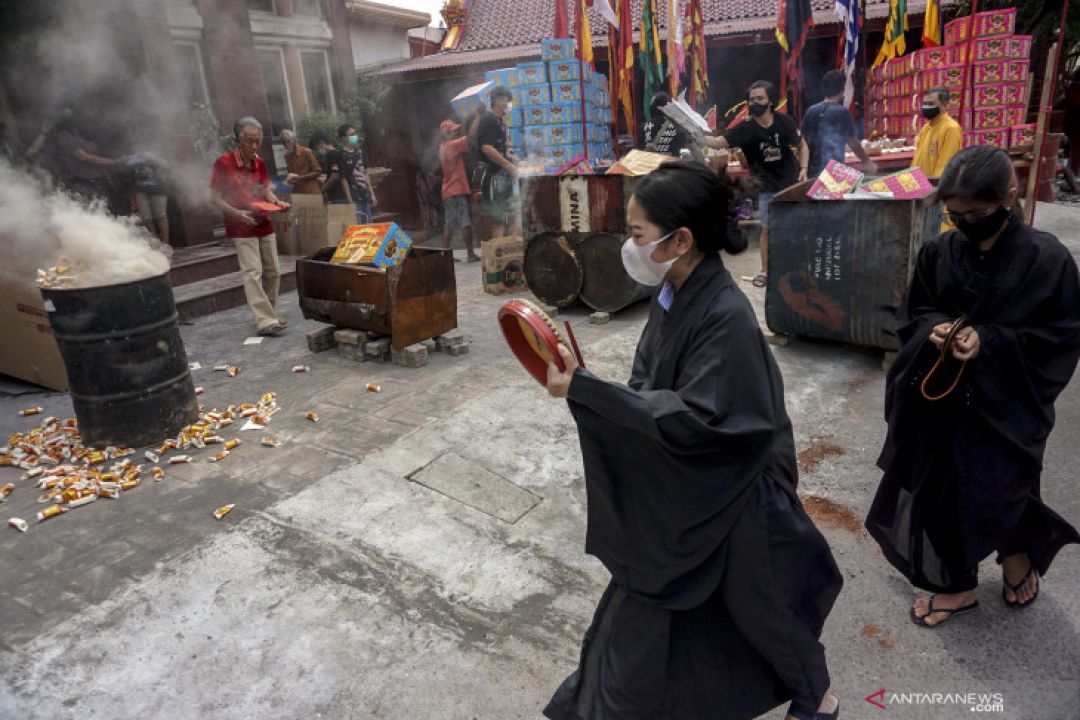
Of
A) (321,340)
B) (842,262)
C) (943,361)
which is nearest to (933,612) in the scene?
(943,361)

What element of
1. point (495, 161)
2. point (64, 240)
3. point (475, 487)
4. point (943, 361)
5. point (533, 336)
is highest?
point (495, 161)

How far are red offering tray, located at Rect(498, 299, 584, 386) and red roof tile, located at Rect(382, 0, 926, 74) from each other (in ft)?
45.5

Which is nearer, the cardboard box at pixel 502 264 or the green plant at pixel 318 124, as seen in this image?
the cardboard box at pixel 502 264

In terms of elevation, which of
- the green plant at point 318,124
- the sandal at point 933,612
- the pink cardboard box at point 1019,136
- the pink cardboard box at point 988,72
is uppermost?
the green plant at point 318,124

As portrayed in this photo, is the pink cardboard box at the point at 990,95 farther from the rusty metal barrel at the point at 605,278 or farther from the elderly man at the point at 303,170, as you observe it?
the elderly man at the point at 303,170

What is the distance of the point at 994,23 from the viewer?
934cm

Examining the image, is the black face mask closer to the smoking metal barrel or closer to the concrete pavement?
the concrete pavement

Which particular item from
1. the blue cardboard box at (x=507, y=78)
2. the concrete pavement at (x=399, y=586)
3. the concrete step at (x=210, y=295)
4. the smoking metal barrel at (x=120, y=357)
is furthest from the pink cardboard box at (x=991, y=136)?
the smoking metal barrel at (x=120, y=357)

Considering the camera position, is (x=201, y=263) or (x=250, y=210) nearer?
(x=250, y=210)

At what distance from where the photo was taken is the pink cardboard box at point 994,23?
9.27 meters

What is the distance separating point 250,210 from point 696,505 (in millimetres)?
6065

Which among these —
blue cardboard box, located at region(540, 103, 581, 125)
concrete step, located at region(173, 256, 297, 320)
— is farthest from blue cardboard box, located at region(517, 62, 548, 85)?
concrete step, located at region(173, 256, 297, 320)

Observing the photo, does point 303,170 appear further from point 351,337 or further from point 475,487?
point 475,487

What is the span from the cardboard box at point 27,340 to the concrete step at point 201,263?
248cm
